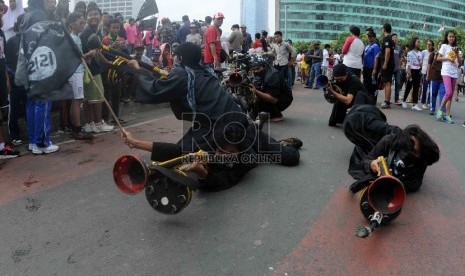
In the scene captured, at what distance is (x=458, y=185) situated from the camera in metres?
4.61

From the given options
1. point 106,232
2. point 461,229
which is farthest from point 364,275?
point 106,232

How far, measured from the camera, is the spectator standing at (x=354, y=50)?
9.29 metres

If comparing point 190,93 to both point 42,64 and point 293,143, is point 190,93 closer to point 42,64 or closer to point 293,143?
point 42,64

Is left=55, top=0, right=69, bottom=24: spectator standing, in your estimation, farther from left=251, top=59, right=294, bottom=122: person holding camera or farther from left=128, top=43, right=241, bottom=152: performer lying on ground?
left=251, top=59, right=294, bottom=122: person holding camera

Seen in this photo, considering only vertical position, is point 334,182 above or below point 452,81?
below

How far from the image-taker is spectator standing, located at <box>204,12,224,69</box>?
904 centimetres

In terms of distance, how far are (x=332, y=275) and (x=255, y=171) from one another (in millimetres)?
2260

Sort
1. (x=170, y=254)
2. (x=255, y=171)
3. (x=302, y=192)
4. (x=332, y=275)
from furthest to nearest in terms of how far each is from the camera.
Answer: (x=255, y=171), (x=302, y=192), (x=170, y=254), (x=332, y=275)

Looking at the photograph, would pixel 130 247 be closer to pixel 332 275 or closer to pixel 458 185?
pixel 332 275

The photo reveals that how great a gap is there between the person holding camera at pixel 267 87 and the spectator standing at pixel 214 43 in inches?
72.1

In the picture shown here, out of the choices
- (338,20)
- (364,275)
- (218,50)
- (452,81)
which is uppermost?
(338,20)

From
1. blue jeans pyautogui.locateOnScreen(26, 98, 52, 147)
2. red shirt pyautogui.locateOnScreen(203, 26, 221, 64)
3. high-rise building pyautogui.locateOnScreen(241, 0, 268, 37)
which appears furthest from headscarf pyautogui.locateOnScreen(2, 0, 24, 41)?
high-rise building pyautogui.locateOnScreen(241, 0, 268, 37)

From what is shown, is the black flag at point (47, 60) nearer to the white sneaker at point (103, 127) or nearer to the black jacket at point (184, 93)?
the black jacket at point (184, 93)

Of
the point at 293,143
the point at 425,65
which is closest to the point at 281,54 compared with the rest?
the point at 425,65
